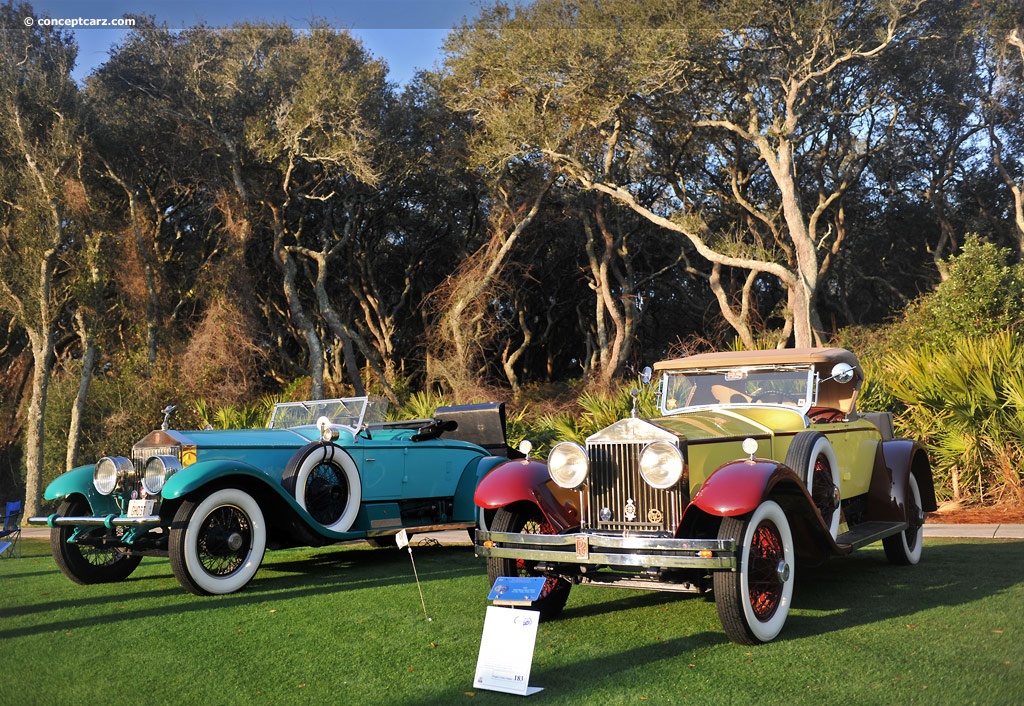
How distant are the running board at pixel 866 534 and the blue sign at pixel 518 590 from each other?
2217 millimetres

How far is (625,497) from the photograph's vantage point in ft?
18.8

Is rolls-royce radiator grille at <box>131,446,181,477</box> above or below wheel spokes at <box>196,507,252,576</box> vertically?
above

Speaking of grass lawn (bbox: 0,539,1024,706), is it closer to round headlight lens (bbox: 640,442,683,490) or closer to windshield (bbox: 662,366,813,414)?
round headlight lens (bbox: 640,442,683,490)

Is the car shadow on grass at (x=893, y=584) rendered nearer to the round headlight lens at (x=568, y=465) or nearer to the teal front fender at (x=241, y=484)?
the round headlight lens at (x=568, y=465)

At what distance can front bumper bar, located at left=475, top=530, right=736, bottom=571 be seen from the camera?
4945 mm

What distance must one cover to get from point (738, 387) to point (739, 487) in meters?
2.38

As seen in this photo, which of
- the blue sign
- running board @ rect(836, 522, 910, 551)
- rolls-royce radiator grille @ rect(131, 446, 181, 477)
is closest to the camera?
the blue sign

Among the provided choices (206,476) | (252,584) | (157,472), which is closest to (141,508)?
(157,472)

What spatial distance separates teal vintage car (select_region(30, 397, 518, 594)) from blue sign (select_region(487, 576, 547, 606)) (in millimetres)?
2121

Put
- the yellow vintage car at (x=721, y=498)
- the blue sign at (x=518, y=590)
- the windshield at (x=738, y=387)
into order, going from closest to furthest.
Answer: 1. the blue sign at (x=518, y=590)
2. the yellow vintage car at (x=721, y=498)
3. the windshield at (x=738, y=387)

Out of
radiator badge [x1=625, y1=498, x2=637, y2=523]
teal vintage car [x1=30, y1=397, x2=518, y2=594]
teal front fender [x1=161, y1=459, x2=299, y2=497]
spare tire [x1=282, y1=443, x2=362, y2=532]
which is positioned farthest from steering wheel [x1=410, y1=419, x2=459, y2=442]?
radiator badge [x1=625, y1=498, x2=637, y2=523]

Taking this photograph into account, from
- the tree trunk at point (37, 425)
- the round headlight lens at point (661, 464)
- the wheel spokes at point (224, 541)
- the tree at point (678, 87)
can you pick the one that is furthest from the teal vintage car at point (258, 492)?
the tree at point (678, 87)

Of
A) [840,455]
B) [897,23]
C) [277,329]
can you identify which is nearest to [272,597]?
[840,455]

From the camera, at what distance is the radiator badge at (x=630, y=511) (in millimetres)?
5684
